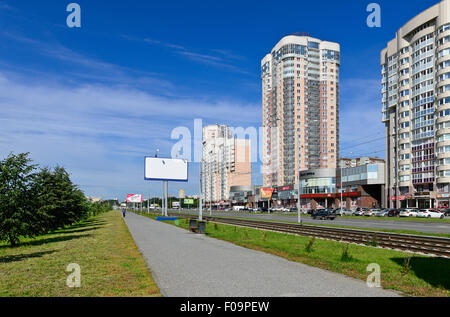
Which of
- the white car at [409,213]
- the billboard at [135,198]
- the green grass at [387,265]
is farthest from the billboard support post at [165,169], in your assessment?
the billboard at [135,198]

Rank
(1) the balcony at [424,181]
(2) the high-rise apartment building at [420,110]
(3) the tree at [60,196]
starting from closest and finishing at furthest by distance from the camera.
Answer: (3) the tree at [60,196] → (2) the high-rise apartment building at [420,110] → (1) the balcony at [424,181]

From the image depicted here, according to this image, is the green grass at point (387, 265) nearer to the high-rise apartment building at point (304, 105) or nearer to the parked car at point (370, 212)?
the parked car at point (370, 212)

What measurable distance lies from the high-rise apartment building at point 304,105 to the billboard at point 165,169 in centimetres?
7762

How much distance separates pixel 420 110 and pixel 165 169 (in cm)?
5401

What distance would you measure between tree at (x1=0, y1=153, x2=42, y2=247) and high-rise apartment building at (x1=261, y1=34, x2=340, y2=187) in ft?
372

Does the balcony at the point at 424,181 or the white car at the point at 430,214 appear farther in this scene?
the balcony at the point at 424,181

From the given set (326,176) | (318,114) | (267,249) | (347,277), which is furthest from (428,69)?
(347,277)

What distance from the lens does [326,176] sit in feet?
342

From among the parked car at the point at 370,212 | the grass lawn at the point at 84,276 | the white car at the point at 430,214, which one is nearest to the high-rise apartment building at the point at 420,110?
the parked car at the point at 370,212

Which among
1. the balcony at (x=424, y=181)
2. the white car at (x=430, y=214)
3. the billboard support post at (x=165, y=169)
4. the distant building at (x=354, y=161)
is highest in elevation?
the distant building at (x=354, y=161)

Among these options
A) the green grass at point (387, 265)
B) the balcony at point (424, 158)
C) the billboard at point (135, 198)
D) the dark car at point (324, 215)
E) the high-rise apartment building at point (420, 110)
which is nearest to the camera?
the green grass at point (387, 265)

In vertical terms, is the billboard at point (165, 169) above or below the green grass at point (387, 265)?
above

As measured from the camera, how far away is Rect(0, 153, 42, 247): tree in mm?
19719

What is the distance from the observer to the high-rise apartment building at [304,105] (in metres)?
132
